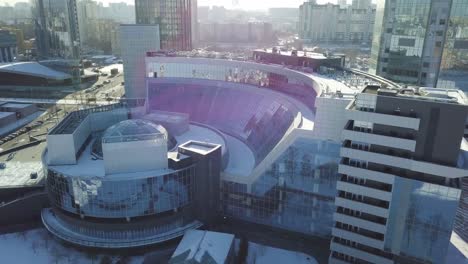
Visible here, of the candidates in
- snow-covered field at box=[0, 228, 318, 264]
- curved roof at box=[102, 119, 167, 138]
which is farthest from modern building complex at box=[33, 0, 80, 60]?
snow-covered field at box=[0, 228, 318, 264]

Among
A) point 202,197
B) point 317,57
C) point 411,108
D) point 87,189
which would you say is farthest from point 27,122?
point 411,108

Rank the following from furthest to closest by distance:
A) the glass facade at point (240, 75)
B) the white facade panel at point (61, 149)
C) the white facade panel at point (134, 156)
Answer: the glass facade at point (240, 75)
the white facade panel at point (61, 149)
the white facade panel at point (134, 156)

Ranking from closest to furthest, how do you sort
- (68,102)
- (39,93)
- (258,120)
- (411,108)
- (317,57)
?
1. (411,108)
2. (258,120)
3. (317,57)
4. (68,102)
5. (39,93)

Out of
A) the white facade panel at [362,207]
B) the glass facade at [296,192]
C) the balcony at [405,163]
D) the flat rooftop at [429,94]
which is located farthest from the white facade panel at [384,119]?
the white facade panel at [362,207]

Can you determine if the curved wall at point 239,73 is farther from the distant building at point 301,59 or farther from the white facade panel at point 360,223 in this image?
the white facade panel at point 360,223

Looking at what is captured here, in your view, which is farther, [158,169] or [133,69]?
[133,69]

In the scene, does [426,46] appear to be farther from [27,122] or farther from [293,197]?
[27,122]
